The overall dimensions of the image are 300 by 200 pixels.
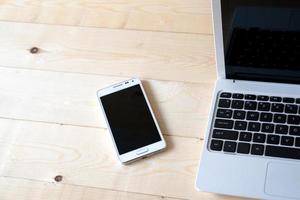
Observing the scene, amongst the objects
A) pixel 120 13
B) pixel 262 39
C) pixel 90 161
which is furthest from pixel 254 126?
pixel 120 13

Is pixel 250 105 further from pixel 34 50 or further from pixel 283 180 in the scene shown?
pixel 34 50

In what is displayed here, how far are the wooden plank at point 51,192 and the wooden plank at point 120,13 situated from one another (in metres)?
0.33

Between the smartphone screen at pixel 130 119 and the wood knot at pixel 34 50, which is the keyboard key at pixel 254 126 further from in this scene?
the wood knot at pixel 34 50

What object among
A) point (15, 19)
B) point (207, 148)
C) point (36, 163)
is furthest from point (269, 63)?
point (15, 19)

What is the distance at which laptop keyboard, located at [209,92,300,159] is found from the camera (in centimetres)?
67

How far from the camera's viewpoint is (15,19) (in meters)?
0.94

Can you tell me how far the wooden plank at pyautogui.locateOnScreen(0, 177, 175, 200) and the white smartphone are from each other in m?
0.06

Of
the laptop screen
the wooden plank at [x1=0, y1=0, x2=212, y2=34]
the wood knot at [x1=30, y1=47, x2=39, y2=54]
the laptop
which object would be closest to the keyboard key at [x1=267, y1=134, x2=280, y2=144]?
the laptop

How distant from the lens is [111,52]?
33.8 inches

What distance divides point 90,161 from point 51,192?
0.08m

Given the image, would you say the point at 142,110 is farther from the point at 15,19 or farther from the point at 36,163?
the point at 15,19

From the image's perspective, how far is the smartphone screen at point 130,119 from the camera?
74 cm

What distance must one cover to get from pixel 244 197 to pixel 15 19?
0.58 m

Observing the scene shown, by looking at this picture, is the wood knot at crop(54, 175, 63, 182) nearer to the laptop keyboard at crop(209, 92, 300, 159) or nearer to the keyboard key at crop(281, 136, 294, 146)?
the laptop keyboard at crop(209, 92, 300, 159)
